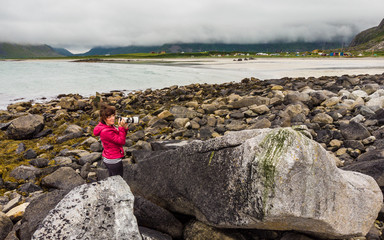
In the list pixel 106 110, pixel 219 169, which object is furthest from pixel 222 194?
pixel 106 110

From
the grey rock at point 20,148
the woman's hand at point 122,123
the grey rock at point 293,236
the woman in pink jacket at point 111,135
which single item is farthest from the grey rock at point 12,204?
the grey rock at point 293,236

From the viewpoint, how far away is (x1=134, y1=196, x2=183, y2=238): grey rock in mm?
5160

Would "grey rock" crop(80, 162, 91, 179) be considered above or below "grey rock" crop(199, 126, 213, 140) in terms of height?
below

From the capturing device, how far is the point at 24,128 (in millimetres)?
12930

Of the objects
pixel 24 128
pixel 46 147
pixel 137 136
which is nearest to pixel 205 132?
pixel 137 136

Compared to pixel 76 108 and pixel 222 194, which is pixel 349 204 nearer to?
pixel 222 194

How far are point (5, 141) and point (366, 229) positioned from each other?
49.3 ft

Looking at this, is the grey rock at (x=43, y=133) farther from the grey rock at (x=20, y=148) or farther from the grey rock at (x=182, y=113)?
the grey rock at (x=182, y=113)

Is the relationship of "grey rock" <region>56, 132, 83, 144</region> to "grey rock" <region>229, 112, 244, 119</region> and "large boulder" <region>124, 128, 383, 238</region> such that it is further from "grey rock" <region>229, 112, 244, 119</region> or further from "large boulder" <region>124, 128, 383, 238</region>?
"large boulder" <region>124, 128, 383, 238</region>

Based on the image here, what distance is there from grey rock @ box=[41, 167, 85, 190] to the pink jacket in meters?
3.03

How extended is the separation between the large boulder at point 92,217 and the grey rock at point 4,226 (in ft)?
7.73

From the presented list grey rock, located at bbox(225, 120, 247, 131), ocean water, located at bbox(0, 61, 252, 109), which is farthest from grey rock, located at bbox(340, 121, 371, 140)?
ocean water, located at bbox(0, 61, 252, 109)

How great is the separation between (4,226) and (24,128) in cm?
917

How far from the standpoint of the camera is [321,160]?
4.17 m
